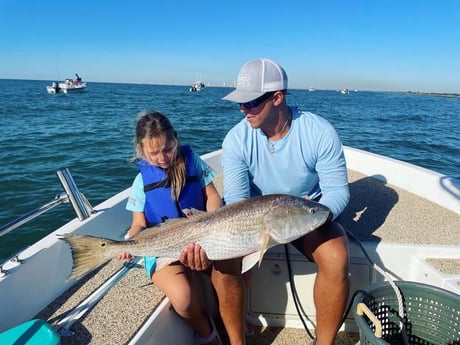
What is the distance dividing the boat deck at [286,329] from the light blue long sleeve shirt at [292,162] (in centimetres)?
94

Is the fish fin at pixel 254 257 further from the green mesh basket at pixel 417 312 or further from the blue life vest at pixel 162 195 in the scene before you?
the blue life vest at pixel 162 195

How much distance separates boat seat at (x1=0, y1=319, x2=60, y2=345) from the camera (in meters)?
2.04

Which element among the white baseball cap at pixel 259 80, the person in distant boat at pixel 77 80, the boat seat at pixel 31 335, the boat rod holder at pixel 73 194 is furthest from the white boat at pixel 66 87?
the boat seat at pixel 31 335

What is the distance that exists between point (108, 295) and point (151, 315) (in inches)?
18.3

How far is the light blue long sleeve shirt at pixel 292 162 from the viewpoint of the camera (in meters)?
2.81

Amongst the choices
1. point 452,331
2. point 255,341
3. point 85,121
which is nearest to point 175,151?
point 255,341

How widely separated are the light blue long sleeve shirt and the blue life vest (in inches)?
12.0

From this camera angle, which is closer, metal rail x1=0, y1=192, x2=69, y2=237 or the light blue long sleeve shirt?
metal rail x1=0, y1=192, x2=69, y2=237

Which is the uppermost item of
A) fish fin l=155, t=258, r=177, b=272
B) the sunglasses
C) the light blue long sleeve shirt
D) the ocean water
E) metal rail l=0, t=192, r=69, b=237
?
the sunglasses

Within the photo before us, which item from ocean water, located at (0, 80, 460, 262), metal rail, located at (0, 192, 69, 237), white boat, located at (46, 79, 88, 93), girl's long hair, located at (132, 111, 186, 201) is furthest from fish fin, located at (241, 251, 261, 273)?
white boat, located at (46, 79, 88, 93)

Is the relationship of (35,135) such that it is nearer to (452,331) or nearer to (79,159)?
(79,159)

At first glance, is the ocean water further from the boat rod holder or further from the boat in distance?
the boat in distance

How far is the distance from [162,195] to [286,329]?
1.69m

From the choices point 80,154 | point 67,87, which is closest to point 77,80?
point 67,87
